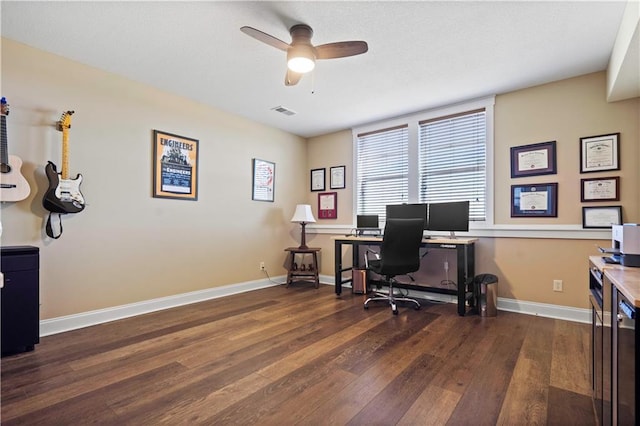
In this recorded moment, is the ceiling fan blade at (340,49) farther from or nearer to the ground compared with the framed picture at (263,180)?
farther from the ground

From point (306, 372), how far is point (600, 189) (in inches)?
127

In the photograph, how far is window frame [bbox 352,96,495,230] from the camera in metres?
3.65

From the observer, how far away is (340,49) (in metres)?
2.33

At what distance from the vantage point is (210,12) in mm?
2248

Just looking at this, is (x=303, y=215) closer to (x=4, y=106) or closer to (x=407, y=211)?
(x=407, y=211)

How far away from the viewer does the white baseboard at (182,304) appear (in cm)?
281

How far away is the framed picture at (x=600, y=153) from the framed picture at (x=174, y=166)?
4.27 metres

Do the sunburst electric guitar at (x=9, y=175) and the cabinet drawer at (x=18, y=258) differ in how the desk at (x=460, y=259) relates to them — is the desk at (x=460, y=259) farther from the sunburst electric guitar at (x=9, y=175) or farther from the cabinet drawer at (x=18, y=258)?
the sunburst electric guitar at (x=9, y=175)

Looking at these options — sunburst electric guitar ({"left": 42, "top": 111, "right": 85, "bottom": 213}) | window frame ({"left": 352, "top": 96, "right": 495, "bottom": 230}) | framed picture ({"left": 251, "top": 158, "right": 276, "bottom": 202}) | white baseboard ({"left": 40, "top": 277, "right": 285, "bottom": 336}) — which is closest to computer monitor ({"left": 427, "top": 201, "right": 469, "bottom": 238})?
window frame ({"left": 352, "top": 96, "right": 495, "bottom": 230})

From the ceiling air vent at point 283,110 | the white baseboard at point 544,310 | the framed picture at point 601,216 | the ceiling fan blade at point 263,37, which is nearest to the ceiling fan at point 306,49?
the ceiling fan blade at point 263,37

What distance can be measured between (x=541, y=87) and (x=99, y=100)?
461 centimetres

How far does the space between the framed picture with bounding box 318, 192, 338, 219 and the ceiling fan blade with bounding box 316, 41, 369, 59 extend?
112 inches

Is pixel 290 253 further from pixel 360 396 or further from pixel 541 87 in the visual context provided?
pixel 541 87

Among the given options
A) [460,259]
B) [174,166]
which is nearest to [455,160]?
[460,259]
